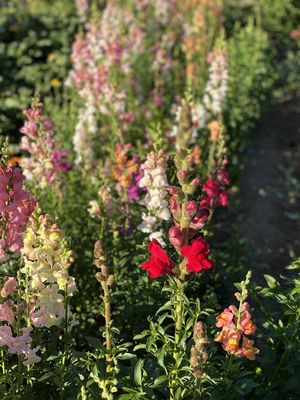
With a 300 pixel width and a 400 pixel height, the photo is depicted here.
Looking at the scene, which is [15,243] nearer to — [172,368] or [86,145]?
[172,368]

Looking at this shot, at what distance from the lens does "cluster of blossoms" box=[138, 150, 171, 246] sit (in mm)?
2947

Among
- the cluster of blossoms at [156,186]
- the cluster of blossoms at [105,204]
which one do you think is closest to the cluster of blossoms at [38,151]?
the cluster of blossoms at [105,204]

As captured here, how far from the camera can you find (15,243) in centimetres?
253

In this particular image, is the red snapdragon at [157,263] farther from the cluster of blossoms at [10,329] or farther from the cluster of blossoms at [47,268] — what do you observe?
the cluster of blossoms at [10,329]

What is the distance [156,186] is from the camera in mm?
2951

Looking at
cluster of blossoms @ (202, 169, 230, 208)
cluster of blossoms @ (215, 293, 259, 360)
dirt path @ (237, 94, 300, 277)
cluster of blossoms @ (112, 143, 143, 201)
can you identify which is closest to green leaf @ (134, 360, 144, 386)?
cluster of blossoms @ (215, 293, 259, 360)

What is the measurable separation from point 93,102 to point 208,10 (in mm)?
4414

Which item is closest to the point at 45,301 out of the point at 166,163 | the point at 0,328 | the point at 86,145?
the point at 0,328

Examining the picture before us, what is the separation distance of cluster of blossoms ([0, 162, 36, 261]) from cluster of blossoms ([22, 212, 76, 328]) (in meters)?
0.09

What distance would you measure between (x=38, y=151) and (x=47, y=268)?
1560mm

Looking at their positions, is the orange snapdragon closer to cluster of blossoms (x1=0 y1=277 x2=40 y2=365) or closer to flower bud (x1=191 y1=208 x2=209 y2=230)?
flower bud (x1=191 y1=208 x2=209 y2=230)

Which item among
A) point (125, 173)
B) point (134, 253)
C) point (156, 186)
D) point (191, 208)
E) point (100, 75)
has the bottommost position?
point (134, 253)

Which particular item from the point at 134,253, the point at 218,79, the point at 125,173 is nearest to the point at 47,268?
the point at 134,253

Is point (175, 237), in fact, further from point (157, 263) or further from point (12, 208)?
→ point (12, 208)
